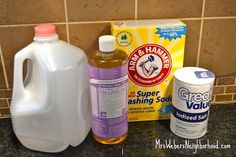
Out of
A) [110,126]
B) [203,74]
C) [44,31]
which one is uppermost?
[44,31]

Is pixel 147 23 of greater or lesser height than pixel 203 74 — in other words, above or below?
above

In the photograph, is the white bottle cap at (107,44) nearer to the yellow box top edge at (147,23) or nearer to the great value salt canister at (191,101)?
the yellow box top edge at (147,23)

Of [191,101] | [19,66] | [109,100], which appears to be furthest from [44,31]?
[191,101]

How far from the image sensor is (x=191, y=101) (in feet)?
2.24

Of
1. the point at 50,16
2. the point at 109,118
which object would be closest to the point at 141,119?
the point at 109,118

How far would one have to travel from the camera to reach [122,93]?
0.68 m

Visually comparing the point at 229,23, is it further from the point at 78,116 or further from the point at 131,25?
the point at 78,116

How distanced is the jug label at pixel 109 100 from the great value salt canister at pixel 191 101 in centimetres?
12

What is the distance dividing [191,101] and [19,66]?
39 centimetres

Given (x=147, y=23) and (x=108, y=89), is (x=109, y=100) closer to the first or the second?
(x=108, y=89)

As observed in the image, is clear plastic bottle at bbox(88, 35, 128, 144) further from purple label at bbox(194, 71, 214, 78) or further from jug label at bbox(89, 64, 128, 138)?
purple label at bbox(194, 71, 214, 78)

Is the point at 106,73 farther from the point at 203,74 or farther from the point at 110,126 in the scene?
the point at 203,74

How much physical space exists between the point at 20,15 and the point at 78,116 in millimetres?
286

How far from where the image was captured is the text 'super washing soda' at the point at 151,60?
0.72 meters
